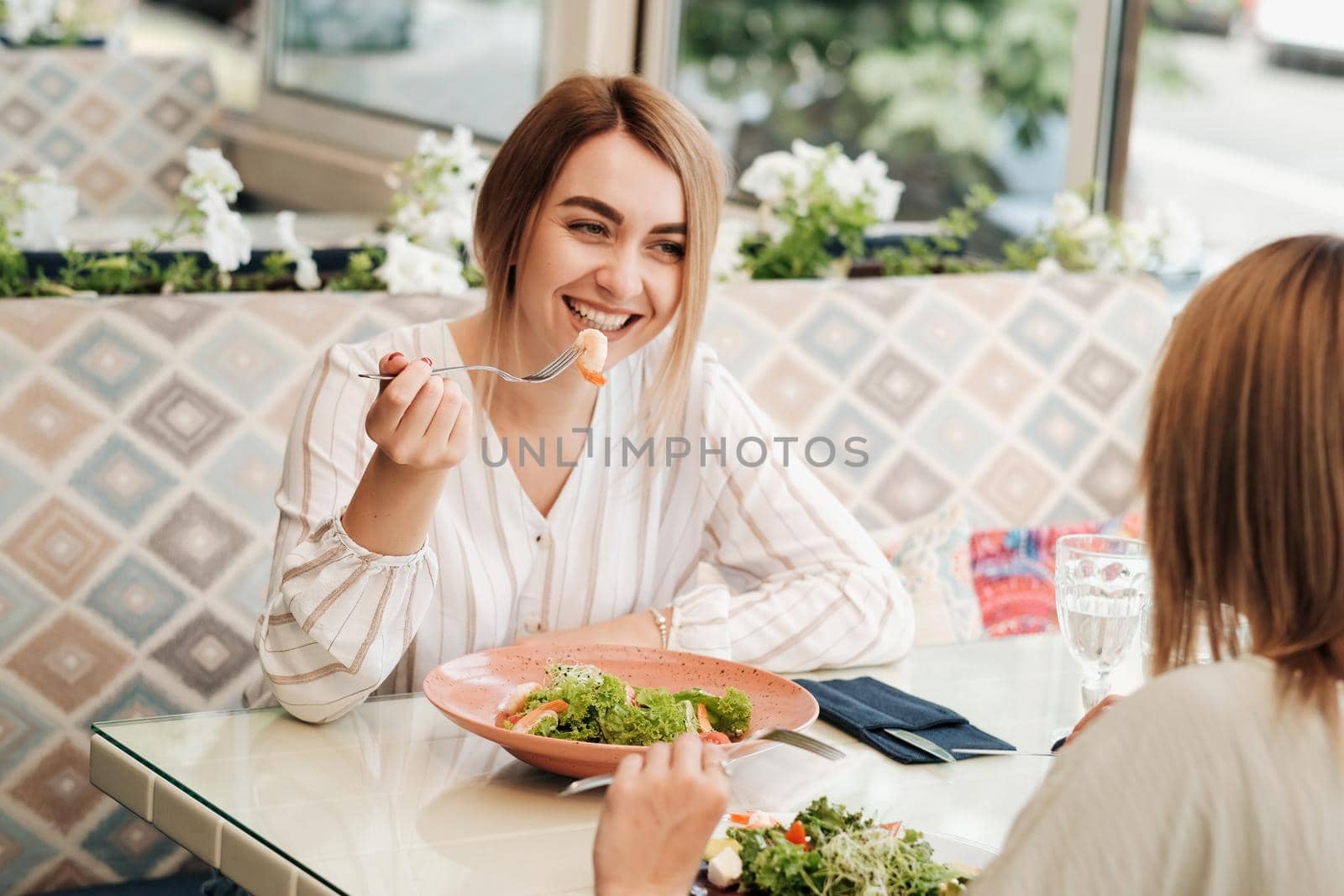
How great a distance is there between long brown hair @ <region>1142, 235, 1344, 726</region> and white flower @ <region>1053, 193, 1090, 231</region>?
2341 mm

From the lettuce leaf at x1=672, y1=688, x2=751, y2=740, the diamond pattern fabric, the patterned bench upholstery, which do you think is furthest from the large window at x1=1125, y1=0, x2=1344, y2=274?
the diamond pattern fabric

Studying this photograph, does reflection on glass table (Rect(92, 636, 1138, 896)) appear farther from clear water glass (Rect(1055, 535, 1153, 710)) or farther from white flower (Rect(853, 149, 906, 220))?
white flower (Rect(853, 149, 906, 220))

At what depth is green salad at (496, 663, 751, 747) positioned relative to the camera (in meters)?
1.27

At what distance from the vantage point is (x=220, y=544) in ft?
6.73

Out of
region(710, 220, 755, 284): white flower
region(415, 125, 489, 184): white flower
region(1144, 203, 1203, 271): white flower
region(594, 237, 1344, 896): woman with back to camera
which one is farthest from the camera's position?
region(1144, 203, 1203, 271): white flower

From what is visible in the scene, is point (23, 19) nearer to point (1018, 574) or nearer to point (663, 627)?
point (1018, 574)

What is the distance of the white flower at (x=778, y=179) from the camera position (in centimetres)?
292

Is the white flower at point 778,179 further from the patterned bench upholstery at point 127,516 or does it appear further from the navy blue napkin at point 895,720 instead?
the navy blue napkin at point 895,720

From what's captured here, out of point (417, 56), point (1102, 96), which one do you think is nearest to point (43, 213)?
point (1102, 96)

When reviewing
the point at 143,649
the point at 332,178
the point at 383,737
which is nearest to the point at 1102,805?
the point at 383,737

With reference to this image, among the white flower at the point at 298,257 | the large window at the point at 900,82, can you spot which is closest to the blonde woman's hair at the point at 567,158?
the white flower at the point at 298,257

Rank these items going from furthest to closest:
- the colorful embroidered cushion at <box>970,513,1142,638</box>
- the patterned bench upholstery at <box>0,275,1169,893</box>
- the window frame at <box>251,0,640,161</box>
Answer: the window frame at <box>251,0,640,161</box>, the colorful embroidered cushion at <box>970,513,1142,638</box>, the patterned bench upholstery at <box>0,275,1169,893</box>

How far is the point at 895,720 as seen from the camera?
4.89 feet

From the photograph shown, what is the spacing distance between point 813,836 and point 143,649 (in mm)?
1174
